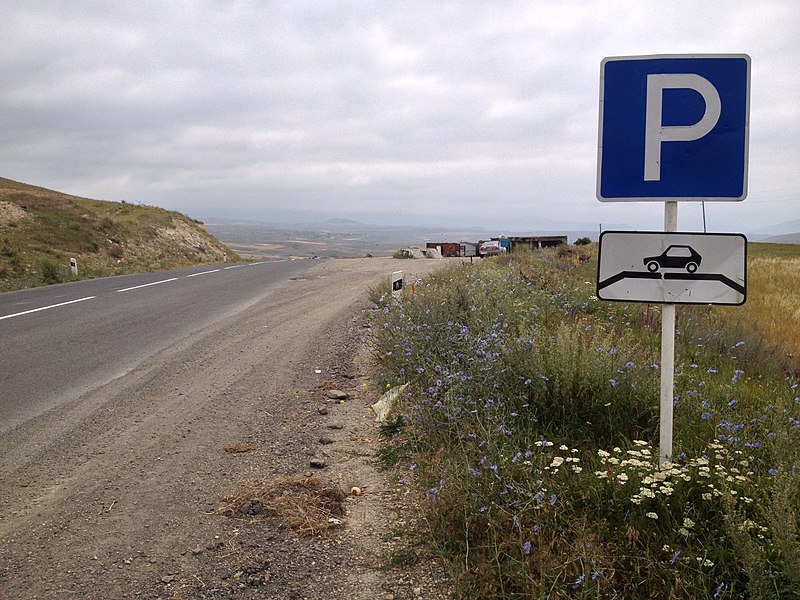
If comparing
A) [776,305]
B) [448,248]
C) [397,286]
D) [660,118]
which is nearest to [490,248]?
[448,248]

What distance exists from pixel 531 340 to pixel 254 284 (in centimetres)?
1340

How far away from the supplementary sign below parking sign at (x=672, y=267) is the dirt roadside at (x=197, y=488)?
1.92 metres

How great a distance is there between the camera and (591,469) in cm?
383

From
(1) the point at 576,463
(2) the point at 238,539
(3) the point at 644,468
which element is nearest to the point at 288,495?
(2) the point at 238,539

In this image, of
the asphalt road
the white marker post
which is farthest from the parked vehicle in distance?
the white marker post

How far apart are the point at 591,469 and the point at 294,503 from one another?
74.3 inches

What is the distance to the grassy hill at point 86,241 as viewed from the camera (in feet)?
75.3

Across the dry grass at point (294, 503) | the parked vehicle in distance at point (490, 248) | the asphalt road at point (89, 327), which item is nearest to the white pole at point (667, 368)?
the dry grass at point (294, 503)

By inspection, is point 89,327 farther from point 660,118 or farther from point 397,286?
point 660,118

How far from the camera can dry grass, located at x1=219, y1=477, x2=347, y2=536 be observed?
154 inches

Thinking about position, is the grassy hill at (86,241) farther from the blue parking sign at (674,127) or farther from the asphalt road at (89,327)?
the blue parking sign at (674,127)

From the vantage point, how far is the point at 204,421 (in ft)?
19.4

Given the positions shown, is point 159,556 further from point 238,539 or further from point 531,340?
point 531,340

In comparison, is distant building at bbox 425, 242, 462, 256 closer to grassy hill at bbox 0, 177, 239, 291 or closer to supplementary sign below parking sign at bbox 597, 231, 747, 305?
grassy hill at bbox 0, 177, 239, 291
